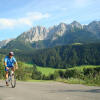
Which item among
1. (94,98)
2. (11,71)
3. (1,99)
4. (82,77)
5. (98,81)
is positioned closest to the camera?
(94,98)

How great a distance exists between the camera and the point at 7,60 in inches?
449

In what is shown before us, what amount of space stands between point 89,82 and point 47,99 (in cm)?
622

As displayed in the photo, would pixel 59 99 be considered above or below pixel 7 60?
below

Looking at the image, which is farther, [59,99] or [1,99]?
[1,99]

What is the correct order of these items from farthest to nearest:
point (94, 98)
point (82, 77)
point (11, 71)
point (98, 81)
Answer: point (82, 77) < point (98, 81) < point (11, 71) < point (94, 98)

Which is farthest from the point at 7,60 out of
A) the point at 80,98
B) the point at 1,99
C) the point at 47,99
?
the point at 80,98

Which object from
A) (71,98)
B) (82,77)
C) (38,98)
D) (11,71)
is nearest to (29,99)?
(38,98)

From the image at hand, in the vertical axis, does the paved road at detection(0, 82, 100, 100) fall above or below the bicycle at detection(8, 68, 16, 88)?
below

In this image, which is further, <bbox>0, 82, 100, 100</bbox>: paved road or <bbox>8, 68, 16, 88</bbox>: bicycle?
<bbox>8, 68, 16, 88</bbox>: bicycle

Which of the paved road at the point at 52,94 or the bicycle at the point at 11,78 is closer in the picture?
the paved road at the point at 52,94

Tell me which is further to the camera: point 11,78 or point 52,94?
point 11,78

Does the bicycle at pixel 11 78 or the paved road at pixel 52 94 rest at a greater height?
the bicycle at pixel 11 78

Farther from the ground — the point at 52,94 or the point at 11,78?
the point at 11,78

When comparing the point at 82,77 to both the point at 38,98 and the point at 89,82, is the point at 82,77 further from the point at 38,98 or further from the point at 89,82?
the point at 38,98
